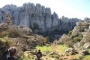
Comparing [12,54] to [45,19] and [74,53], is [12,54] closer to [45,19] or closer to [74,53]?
[74,53]

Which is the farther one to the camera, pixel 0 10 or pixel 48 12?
pixel 48 12

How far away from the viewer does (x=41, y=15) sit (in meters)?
115

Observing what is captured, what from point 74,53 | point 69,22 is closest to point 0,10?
point 69,22

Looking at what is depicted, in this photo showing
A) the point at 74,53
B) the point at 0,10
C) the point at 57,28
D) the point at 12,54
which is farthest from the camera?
the point at 57,28

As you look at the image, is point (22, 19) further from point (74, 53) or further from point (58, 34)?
point (74, 53)

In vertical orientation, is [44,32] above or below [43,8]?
below

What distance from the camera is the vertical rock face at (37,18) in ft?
352

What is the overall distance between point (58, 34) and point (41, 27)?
352 inches

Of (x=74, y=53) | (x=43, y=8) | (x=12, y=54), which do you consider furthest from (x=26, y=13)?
(x=12, y=54)

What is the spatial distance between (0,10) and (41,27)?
20598 mm

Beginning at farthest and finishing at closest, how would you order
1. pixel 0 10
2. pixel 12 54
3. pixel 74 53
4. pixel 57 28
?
pixel 57 28
pixel 0 10
pixel 74 53
pixel 12 54

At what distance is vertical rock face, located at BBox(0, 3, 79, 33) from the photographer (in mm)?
107312

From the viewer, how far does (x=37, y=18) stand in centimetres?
11119

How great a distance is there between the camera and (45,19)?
382 feet
